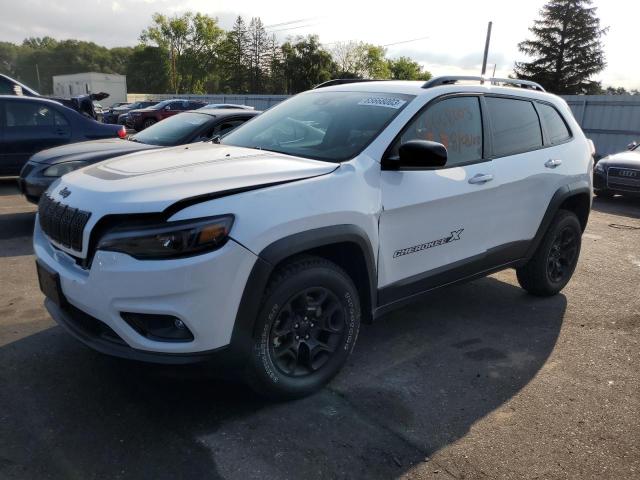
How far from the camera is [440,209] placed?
3.42 meters

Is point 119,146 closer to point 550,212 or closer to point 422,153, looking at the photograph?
point 422,153

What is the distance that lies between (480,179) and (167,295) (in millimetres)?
2304

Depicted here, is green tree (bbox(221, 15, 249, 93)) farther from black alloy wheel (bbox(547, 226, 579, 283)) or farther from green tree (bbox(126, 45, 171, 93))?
black alloy wheel (bbox(547, 226, 579, 283))

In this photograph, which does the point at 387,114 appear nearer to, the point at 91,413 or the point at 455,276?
the point at 455,276

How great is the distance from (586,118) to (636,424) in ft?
60.3

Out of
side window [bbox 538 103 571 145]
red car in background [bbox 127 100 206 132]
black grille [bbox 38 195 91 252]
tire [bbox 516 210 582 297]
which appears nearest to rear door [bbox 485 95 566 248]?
side window [bbox 538 103 571 145]

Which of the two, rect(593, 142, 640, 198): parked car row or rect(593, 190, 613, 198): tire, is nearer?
rect(593, 142, 640, 198): parked car row

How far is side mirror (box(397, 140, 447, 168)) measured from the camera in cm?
303

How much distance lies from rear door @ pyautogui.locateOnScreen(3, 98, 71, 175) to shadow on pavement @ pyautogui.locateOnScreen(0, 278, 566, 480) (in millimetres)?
5571

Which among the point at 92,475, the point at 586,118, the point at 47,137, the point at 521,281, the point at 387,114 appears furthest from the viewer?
the point at 586,118

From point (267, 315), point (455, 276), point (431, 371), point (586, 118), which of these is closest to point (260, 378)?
point (267, 315)

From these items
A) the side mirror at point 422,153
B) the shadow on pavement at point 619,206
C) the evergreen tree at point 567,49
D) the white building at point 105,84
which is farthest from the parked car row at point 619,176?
the white building at point 105,84

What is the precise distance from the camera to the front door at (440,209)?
10.5ft

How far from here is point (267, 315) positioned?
265cm
